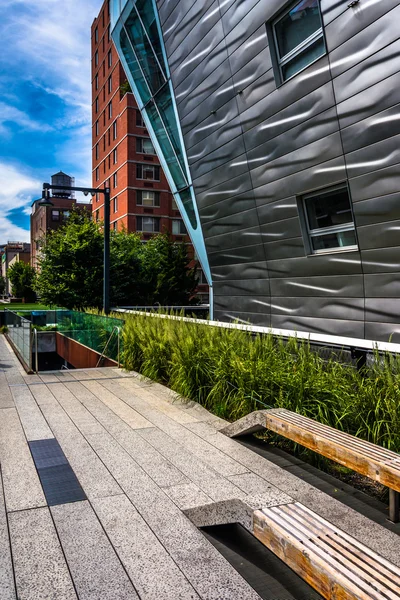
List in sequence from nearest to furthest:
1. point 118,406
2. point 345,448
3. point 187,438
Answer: point 345,448 < point 187,438 < point 118,406

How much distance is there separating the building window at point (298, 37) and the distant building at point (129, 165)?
35.1 metres

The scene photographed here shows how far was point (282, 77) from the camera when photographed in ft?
36.8

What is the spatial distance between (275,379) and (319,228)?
6.15 metres

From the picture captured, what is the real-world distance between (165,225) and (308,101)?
41.4 meters

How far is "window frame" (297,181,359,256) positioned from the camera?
10.4m

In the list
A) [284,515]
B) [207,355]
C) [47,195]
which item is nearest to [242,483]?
[284,515]

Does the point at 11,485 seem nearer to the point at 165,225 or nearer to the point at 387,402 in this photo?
the point at 387,402

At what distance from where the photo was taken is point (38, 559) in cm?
329

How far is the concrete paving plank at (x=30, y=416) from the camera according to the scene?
247 inches

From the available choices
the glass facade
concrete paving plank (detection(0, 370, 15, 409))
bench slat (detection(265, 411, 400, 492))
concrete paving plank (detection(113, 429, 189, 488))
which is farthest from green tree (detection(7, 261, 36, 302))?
bench slat (detection(265, 411, 400, 492))

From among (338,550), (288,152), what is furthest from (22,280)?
(338,550)

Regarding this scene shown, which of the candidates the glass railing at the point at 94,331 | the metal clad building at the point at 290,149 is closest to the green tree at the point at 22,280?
the glass railing at the point at 94,331

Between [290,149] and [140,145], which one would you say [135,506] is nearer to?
[290,149]

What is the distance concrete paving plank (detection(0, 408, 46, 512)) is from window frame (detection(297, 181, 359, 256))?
7387 millimetres
